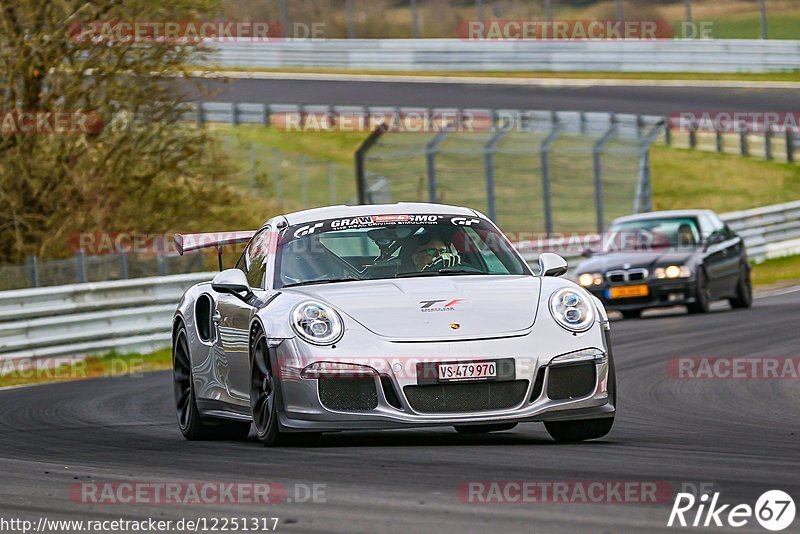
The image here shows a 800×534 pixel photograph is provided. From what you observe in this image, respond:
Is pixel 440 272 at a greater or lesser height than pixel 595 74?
greater

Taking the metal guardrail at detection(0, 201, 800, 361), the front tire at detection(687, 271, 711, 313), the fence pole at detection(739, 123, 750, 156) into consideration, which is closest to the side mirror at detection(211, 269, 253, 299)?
the metal guardrail at detection(0, 201, 800, 361)

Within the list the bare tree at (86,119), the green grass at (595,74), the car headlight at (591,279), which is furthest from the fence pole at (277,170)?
the car headlight at (591,279)

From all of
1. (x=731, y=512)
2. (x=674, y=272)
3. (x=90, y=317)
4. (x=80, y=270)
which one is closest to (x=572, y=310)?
(x=731, y=512)

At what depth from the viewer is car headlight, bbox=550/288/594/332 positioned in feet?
27.7

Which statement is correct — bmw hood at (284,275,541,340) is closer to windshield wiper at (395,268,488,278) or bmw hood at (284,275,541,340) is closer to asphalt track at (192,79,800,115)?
windshield wiper at (395,268,488,278)

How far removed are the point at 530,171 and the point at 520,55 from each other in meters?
20.3

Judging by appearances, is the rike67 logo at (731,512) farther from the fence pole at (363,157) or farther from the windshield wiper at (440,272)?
the fence pole at (363,157)

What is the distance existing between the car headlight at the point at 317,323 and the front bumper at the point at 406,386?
53 mm

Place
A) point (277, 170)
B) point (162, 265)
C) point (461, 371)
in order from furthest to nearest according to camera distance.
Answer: point (277, 170) < point (162, 265) < point (461, 371)

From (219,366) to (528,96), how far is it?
108ft

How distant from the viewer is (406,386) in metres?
8.12

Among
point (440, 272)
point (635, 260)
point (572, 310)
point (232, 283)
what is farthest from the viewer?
point (635, 260)

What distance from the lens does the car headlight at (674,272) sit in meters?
20.4

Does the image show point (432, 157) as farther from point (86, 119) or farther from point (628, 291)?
point (86, 119)
